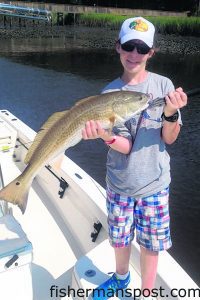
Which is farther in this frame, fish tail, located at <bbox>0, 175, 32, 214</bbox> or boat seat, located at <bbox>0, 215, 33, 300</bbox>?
boat seat, located at <bbox>0, 215, 33, 300</bbox>

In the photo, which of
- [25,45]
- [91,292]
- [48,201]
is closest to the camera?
[91,292]

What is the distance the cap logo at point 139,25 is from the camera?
9.58 ft

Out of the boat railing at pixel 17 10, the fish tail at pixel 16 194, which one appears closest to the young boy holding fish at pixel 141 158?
the fish tail at pixel 16 194

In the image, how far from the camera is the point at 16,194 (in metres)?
2.96

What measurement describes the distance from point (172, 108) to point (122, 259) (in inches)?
55.5

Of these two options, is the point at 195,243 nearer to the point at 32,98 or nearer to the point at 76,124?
the point at 76,124

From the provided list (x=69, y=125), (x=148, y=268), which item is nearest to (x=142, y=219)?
(x=148, y=268)

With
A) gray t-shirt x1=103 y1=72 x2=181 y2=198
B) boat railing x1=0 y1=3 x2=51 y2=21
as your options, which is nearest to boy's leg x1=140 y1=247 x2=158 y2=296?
gray t-shirt x1=103 y1=72 x2=181 y2=198

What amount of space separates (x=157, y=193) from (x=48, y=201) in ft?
9.05

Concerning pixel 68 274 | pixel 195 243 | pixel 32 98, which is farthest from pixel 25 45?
pixel 68 274

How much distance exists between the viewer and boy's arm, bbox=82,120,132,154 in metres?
2.91

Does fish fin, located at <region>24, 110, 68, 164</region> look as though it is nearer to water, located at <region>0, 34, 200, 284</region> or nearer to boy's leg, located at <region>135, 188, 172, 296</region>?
boy's leg, located at <region>135, 188, 172, 296</region>

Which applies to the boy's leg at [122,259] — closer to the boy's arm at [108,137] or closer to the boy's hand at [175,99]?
the boy's arm at [108,137]

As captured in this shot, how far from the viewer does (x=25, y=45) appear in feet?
113
